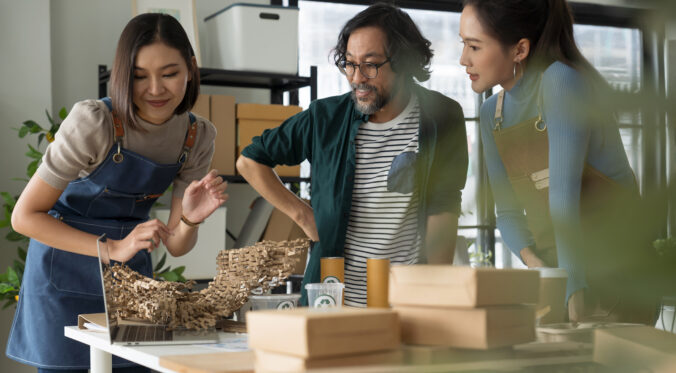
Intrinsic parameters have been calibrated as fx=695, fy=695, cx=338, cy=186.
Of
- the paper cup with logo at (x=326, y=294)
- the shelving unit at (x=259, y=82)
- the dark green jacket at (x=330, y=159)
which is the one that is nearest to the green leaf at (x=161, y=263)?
the shelving unit at (x=259, y=82)

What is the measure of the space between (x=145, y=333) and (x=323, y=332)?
0.60 meters

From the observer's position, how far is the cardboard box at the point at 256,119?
3.54 metres

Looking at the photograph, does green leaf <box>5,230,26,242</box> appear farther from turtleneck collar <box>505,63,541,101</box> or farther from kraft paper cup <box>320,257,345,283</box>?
turtleneck collar <box>505,63,541,101</box>

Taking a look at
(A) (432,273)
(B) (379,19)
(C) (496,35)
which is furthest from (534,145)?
(B) (379,19)

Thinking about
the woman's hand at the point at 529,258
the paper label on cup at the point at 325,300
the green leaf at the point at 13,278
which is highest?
the woman's hand at the point at 529,258

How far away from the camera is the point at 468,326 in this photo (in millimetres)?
789

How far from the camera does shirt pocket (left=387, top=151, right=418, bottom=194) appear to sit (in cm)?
175

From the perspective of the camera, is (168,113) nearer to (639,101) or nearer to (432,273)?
(432,273)

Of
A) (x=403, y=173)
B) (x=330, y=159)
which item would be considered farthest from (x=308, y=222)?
(x=403, y=173)

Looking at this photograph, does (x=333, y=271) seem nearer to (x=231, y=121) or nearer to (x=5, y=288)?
(x=5, y=288)

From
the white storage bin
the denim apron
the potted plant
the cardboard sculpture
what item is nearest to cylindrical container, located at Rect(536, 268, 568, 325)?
the cardboard sculpture

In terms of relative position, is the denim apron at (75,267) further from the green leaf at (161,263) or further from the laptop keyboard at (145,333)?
the green leaf at (161,263)

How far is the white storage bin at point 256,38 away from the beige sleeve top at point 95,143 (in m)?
1.76

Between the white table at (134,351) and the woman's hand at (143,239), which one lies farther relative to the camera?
the woman's hand at (143,239)
